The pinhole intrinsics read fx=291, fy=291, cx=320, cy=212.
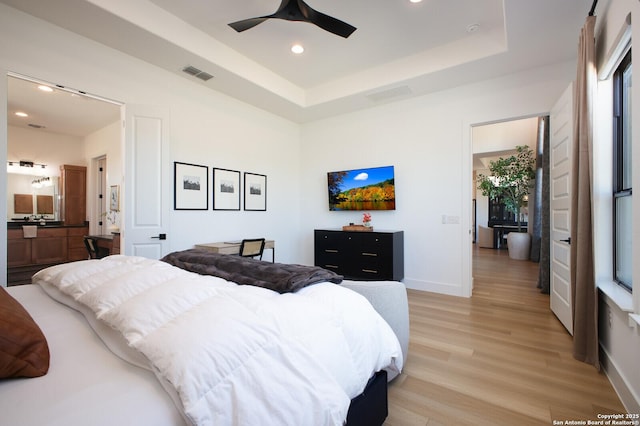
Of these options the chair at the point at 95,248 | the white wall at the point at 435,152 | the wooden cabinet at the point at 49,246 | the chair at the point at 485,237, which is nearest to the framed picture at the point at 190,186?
the chair at the point at 95,248

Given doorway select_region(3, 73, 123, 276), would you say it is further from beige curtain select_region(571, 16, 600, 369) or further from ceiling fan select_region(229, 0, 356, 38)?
beige curtain select_region(571, 16, 600, 369)

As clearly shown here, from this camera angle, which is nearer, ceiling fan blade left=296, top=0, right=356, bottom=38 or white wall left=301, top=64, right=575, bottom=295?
ceiling fan blade left=296, top=0, right=356, bottom=38

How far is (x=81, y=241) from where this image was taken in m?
6.31

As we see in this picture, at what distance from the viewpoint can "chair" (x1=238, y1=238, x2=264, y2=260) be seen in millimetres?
3949

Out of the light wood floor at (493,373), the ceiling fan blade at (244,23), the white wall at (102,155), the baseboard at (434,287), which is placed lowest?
the light wood floor at (493,373)

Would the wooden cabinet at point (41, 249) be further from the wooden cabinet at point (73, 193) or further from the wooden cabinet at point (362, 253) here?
the wooden cabinet at point (362, 253)

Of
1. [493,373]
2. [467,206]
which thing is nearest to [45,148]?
[467,206]

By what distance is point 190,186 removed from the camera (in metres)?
4.01

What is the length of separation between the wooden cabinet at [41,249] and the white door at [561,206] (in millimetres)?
7488

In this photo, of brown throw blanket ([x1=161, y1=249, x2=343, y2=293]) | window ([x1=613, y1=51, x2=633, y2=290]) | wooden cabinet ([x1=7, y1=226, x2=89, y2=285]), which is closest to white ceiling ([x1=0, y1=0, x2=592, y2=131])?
window ([x1=613, y1=51, x2=633, y2=290])

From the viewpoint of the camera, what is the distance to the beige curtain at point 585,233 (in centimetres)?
221

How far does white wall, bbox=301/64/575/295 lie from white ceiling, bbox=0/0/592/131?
229 millimetres

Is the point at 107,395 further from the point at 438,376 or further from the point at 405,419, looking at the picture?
the point at 438,376

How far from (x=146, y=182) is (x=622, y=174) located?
454 centimetres
